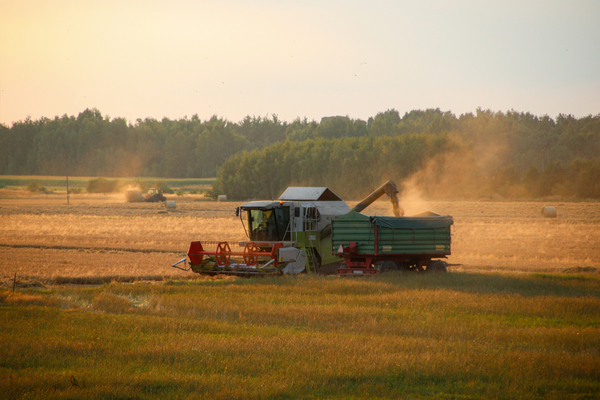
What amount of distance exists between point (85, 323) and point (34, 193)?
103 metres

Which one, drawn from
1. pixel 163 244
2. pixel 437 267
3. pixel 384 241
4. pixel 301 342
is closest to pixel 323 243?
pixel 384 241

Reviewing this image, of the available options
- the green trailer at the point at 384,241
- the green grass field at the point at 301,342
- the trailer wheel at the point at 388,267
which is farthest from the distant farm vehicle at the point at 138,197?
the green grass field at the point at 301,342

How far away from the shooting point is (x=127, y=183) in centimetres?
12131

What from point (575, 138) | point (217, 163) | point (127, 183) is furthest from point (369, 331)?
point (217, 163)

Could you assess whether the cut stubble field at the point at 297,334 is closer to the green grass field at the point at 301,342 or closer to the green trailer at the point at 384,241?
the green grass field at the point at 301,342

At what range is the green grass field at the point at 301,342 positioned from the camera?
8195mm

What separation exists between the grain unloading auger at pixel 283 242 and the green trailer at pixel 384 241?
0.63 m

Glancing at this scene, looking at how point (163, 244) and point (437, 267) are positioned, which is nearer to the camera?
point (437, 267)

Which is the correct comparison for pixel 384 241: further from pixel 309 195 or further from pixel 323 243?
pixel 309 195

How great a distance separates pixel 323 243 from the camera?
75.6ft

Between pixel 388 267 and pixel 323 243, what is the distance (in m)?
3.04

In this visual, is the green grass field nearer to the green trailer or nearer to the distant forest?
the green trailer

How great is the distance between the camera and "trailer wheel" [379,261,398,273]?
818 inches

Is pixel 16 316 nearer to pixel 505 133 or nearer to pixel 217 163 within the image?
pixel 505 133
